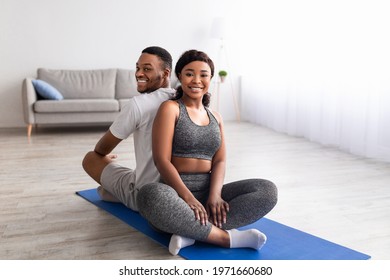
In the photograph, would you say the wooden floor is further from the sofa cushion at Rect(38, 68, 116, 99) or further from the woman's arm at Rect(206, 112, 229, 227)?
the sofa cushion at Rect(38, 68, 116, 99)

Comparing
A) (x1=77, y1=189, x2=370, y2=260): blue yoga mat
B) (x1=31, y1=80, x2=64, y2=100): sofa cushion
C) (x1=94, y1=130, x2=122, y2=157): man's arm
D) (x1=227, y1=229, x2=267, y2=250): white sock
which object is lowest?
(x1=77, y1=189, x2=370, y2=260): blue yoga mat

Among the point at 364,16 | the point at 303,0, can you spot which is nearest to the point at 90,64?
the point at 303,0

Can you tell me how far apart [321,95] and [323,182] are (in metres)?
1.78

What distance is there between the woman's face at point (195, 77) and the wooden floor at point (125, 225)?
0.70 metres

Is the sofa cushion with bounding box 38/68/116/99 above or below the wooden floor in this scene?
above

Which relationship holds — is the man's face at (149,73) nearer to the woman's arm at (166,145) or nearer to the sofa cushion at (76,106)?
the woman's arm at (166,145)

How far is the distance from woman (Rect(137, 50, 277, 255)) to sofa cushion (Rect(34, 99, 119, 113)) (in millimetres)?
3323

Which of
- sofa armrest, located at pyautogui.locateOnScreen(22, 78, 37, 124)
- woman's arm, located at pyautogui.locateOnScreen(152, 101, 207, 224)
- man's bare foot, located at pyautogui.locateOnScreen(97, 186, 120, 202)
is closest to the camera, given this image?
woman's arm, located at pyautogui.locateOnScreen(152, 101, 207, 224)

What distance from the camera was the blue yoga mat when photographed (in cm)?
188

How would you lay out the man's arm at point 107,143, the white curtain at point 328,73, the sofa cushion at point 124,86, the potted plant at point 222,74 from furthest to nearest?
the potted plant at point 222,74 → the sofa cushion at point 124,86 → the white curtain at point 328,73 → the man's arm at point 107,143

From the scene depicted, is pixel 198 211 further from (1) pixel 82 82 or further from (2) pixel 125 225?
(1) pixel 82 82

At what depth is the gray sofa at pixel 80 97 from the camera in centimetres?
520

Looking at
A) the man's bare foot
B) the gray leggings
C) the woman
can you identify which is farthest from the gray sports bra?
the man's bare foot

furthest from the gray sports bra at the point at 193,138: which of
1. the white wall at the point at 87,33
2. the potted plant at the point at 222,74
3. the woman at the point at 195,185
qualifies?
the white wall at the point at 87,33
